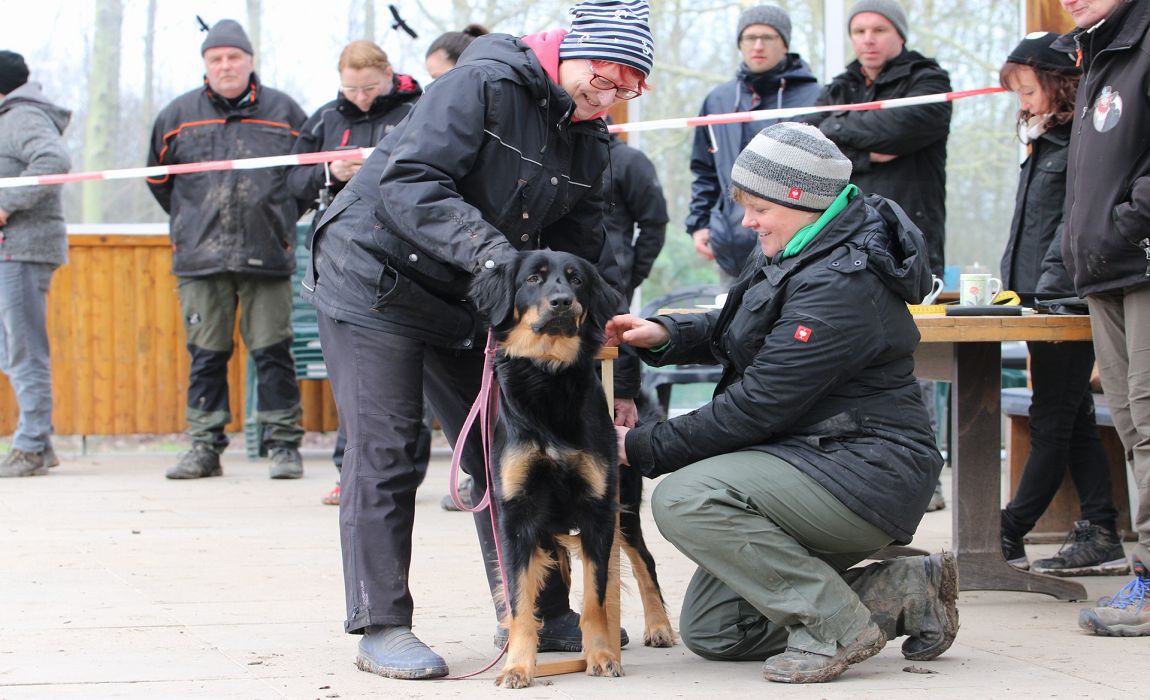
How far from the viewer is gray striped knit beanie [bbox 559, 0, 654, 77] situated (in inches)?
144

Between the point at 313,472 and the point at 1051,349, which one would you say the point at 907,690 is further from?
the point at 313,472

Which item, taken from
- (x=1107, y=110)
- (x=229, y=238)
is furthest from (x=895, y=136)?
(x=229, y=238)

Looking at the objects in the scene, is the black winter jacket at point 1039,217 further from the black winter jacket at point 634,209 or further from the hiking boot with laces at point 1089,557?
the black winter jacket at point 634,209

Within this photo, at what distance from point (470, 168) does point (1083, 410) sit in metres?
2.93

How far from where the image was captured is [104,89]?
9.86 metres

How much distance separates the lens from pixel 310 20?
994 centimetres

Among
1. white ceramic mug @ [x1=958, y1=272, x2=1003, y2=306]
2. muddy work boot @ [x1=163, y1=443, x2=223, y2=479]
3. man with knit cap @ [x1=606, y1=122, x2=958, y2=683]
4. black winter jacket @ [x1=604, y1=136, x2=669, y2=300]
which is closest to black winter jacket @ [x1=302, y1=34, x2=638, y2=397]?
man with knit cap @ [x1=606, y1=122, x2=958, y2=683]

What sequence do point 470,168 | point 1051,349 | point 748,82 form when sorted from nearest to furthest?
1. point 470,168
2. point 1051,349
3. point 748,82

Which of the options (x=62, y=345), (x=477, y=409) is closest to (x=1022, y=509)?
(x=477, y=409)

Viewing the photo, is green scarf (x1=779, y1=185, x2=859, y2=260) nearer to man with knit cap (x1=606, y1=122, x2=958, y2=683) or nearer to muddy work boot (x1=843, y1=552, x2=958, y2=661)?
man with knit cap (x1=606, y1=122, x2=958, y2=683)

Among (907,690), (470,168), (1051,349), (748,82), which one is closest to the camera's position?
(907,690)

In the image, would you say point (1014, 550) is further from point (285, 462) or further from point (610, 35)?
point (285, 462)

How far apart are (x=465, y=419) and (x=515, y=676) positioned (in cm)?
84

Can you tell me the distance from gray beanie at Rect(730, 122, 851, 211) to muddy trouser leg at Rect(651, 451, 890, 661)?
712 millimetres
